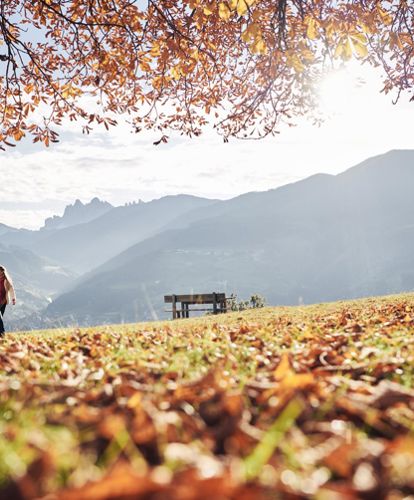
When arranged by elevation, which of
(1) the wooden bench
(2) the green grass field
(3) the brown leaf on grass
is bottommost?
(1) the wooden bench

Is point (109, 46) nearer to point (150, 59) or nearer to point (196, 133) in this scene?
point (150, 59)

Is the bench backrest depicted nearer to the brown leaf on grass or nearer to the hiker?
the hiker

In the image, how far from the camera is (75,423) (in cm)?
228

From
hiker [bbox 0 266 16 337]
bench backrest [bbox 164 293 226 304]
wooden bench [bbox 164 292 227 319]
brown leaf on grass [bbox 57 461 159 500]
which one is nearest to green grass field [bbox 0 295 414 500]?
brown leaf on grass [bbox 57 461 159 500]

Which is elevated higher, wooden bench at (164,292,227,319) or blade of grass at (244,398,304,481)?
blade of grass at (244,398,304,481)

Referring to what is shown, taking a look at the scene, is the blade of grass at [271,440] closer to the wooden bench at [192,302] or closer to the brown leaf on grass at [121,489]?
the brown leaf on grass at [121,489]

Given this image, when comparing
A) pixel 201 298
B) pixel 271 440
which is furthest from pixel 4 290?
pixel 201 298

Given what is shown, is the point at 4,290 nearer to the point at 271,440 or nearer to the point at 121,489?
the point at 271,440

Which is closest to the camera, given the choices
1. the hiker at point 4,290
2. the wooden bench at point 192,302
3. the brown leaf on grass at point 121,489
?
the brown leaf on grass at point 121,489

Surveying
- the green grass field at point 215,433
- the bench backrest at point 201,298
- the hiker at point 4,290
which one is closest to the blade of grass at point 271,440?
the green grass field at point 215,433

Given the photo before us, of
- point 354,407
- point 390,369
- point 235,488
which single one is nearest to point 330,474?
point 235,488

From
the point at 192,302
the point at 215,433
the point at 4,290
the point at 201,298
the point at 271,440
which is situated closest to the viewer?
the point at 271,440

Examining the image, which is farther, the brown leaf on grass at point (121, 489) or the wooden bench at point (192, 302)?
the wooden bench at point (192, 302)

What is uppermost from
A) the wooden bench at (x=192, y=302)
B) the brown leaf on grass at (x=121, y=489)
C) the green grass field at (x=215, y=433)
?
the brown leaf on grass at (x=121, y=489)
